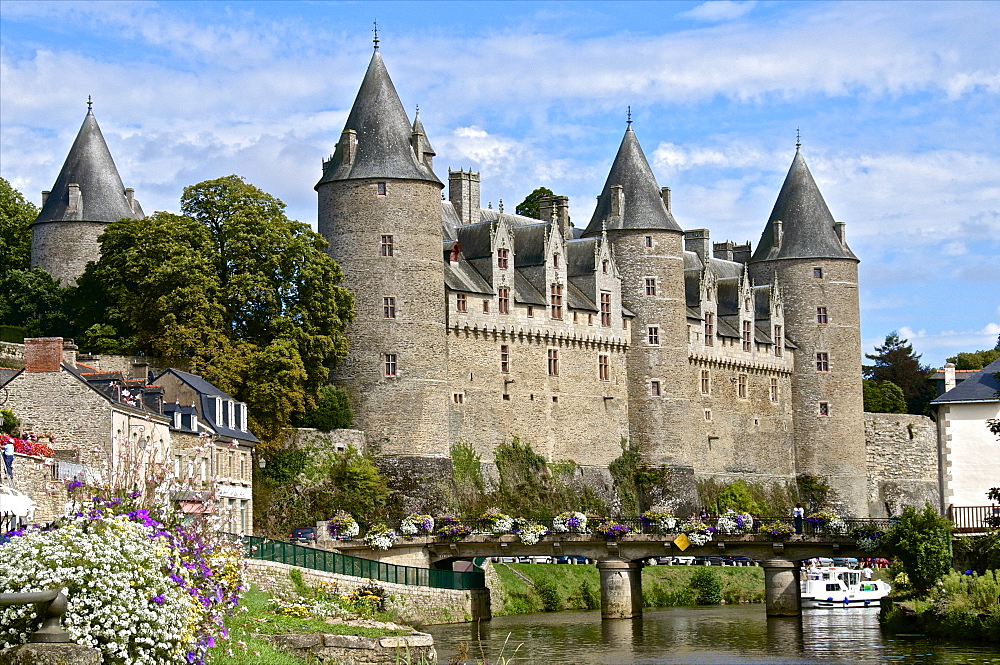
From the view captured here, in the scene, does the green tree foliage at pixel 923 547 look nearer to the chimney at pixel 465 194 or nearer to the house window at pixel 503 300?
the house window at pixel 503 300

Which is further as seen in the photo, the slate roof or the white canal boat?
the white canal boat

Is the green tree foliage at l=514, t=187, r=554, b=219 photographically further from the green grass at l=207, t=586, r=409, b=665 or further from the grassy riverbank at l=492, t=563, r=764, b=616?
the green grass at l=207, t=586, r=409, b=665

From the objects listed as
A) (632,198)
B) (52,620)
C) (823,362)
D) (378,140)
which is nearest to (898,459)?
(823,362)

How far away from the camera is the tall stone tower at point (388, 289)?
46562 millimetres

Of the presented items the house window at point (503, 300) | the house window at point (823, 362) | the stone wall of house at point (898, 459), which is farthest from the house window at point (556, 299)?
the stone wall of house at point (898, 459)

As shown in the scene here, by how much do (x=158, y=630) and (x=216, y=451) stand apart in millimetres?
24078

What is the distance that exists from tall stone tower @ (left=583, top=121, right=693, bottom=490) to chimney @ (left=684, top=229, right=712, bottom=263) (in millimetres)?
9154

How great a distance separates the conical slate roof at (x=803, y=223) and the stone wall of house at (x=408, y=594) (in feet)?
96.2

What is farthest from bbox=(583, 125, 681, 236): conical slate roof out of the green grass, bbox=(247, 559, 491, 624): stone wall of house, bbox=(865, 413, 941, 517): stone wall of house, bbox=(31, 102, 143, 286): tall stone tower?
the green grass

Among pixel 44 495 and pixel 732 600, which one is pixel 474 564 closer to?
pixel 732 600

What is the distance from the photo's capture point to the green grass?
1744cm

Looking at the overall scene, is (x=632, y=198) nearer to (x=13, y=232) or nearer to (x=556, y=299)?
(x=556, y=299)

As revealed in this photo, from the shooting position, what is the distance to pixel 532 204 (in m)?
65.6

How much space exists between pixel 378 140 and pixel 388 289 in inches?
178
